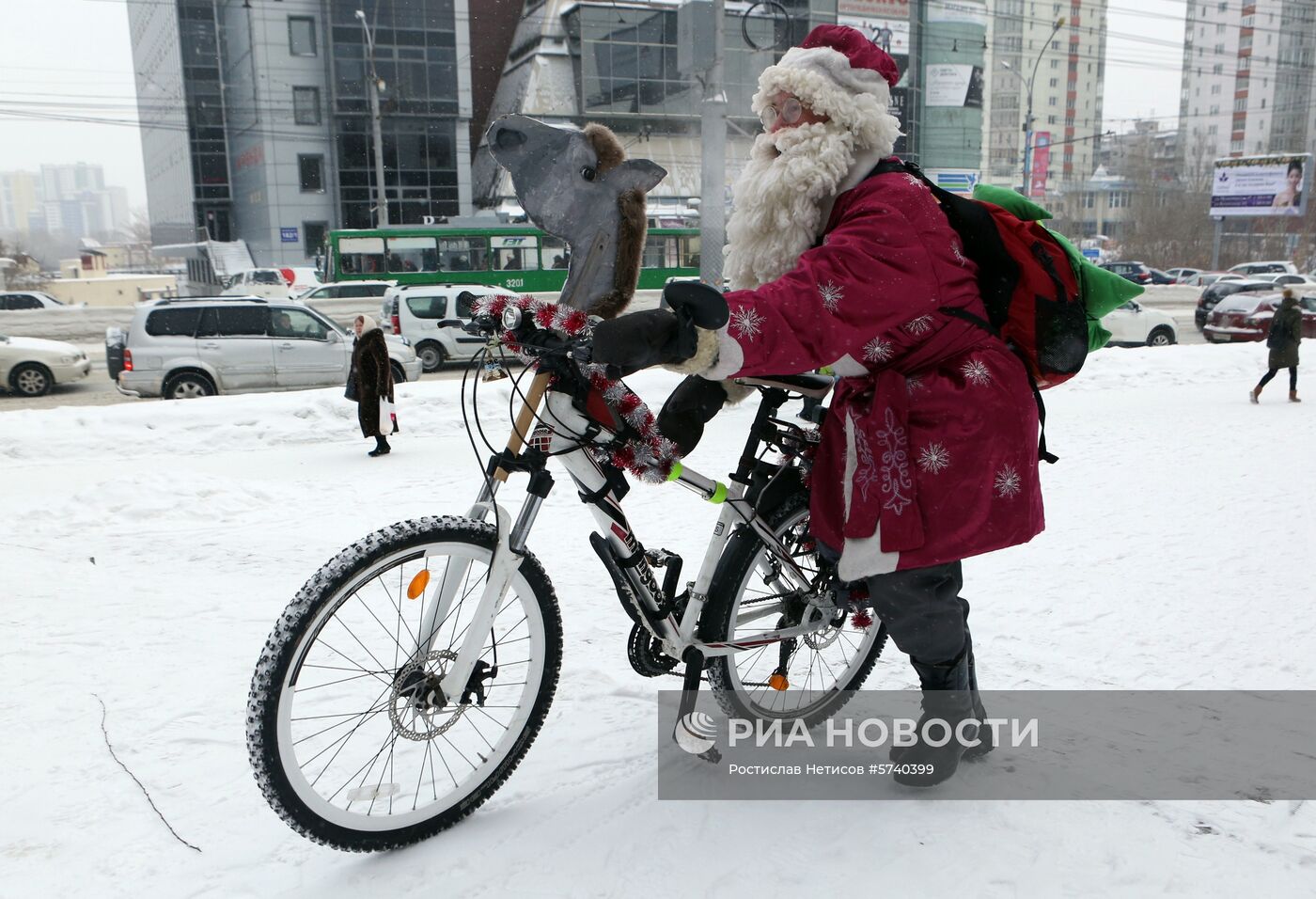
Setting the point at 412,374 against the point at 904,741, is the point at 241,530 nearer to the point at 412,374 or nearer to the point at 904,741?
the point at 904,741

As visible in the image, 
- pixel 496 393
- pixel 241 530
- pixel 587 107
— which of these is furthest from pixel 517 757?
pixel 587 107

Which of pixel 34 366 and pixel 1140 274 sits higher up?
pixel 1140 274

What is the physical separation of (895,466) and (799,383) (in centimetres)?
50

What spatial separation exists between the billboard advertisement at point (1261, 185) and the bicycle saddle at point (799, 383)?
54508 millimetres

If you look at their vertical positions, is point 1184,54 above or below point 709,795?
above

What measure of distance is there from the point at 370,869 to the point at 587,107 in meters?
48.8

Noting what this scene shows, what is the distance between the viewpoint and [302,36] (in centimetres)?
4488

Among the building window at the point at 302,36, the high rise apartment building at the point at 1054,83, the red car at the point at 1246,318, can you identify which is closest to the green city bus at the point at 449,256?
the red car at the point at 1246,318

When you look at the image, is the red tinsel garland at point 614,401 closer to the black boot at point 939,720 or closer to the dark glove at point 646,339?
the dark glove at point 646,339

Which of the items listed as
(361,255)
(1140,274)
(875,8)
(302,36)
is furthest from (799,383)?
(875,8)

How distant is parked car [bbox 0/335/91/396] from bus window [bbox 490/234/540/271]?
13.2 m

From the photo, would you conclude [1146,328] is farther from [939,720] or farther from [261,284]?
[261,284]

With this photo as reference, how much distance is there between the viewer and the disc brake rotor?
7.37 ft

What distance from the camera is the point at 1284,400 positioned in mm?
10711
